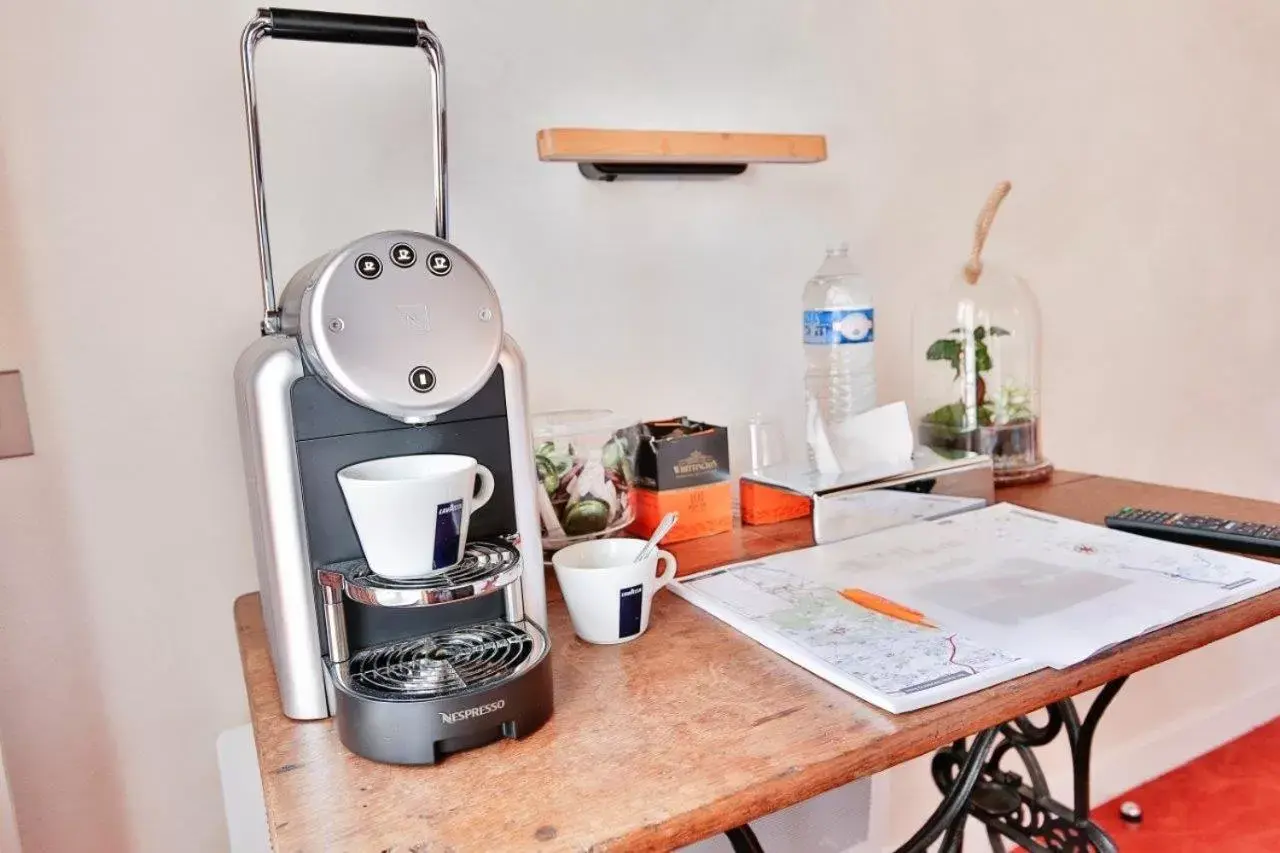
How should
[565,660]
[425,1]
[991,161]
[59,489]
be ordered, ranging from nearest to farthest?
[565,660] < [59,489] < [425,1] < [991,161]

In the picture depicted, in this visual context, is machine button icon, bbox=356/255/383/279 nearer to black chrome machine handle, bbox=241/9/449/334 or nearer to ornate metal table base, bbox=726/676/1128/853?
black chrome machine handle, bbox=241/9/449/334

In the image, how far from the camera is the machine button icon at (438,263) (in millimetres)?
653

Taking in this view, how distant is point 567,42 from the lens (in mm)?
1146

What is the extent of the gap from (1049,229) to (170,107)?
1.37 meters

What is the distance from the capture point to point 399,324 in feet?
2.10

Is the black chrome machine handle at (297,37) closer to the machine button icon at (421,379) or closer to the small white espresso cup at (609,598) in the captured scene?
the machine button icon at (421,379)

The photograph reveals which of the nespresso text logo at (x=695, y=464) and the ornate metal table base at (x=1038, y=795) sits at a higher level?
the nespresso text logo at (x=695, y=464)

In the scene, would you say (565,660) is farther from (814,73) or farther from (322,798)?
(814,73)

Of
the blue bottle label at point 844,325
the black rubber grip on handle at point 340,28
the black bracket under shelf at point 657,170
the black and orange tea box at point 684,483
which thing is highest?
the black rubber grip on handle at point 340,28

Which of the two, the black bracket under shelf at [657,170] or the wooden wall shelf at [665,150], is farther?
the black bracket under shelf at [657,170]

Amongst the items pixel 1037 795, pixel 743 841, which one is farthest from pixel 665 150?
pixel 1037 795

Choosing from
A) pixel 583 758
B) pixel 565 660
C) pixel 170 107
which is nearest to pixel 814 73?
pixel 170 107

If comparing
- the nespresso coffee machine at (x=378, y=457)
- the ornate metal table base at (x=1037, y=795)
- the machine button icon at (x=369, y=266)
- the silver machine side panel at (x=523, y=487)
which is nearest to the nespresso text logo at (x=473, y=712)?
the nespresso coffee machine at (x=378, y=457)

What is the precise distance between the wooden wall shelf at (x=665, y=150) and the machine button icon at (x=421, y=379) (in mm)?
483
